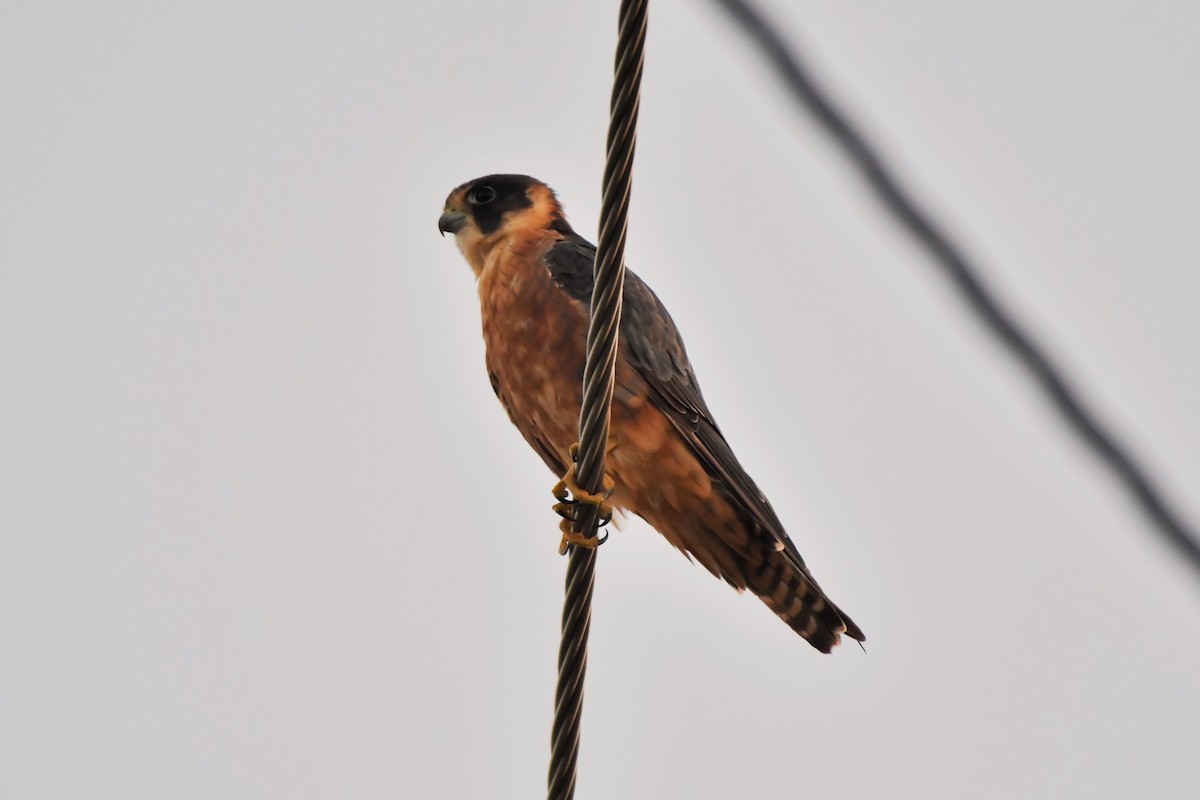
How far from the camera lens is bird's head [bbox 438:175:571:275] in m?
4.77

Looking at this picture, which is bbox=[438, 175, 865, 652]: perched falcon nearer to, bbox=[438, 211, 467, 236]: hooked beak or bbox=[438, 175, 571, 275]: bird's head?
bbox=[438, 175, 571, 275]: bird's head

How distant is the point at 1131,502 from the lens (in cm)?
128

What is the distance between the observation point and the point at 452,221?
5.02 m

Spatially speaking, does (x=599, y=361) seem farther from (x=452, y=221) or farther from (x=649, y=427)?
(x=452, y=221)

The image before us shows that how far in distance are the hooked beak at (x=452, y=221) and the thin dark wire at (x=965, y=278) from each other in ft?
12.4

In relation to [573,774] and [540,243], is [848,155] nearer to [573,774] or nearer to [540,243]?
[573,774]

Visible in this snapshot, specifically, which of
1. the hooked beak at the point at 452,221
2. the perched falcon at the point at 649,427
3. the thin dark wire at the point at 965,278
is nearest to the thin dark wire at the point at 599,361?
the thin dark wire at the point at 965,278

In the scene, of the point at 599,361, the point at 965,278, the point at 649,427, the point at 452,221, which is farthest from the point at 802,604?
the point at 965,278

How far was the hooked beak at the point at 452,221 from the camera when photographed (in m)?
4.99

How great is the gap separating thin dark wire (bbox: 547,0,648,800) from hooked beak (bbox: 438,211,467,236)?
2617 millimetres

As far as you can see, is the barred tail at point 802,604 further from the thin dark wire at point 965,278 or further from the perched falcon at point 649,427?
the thin dark wire at point 965,278

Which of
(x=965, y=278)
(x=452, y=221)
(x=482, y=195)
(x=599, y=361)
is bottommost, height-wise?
(x=965, y=278)

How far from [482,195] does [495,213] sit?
0.57 feet

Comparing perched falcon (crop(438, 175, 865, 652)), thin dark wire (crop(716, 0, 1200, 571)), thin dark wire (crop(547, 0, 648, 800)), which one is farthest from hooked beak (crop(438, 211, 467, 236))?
thin dark wire (crop(716, 0, 1200, 571))
